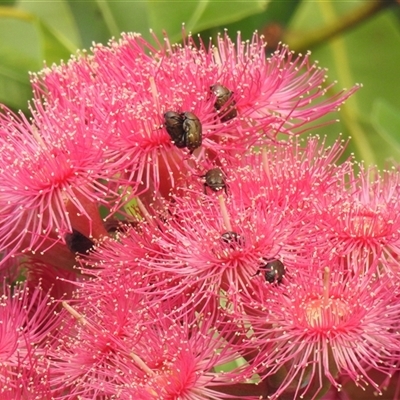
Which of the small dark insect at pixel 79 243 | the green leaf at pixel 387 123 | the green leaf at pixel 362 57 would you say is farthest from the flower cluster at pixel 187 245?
the green leaf at pixel 362 57

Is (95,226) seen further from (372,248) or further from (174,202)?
(372,248)

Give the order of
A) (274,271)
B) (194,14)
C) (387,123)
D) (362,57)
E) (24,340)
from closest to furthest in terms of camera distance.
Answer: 1. (274,271)
2. (24,340)
3. (194,14)
4. (387,123)
5. (362,57)

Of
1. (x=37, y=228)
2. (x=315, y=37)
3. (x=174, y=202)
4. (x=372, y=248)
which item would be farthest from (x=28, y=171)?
→ (x=315, y=37)

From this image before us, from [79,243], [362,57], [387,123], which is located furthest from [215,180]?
[362,57]

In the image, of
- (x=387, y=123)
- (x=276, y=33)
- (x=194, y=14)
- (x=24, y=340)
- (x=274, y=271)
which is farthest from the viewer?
(x=276, y=33)

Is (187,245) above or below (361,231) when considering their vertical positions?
below

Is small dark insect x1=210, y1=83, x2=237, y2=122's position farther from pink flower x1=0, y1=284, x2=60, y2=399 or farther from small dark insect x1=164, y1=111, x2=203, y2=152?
pink flower x1=0, y1=284, x2=60, y2=399

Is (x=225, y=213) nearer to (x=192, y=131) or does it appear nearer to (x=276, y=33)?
(x=192, y=131)
